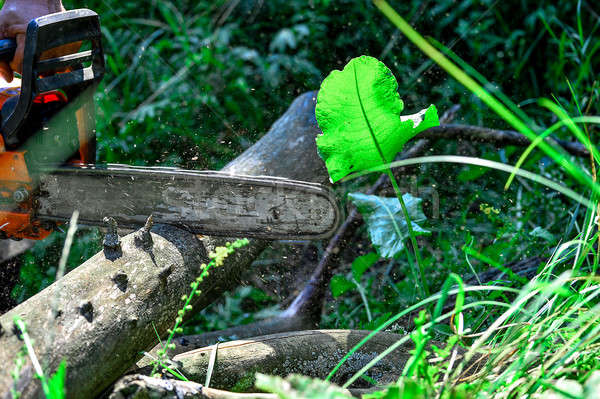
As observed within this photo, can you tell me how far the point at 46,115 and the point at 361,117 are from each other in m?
1.24

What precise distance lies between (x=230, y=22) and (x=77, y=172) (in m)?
3.41

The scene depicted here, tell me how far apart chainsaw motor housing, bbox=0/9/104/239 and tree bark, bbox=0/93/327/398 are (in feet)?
1.86

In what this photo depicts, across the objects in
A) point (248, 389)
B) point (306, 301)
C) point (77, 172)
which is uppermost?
point (77, 172)

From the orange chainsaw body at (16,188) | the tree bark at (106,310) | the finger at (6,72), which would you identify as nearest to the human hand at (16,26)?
the finger at (6,72)

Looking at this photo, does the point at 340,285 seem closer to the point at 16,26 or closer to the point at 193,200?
the point at 193,200

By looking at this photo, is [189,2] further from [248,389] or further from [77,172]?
[248,389]

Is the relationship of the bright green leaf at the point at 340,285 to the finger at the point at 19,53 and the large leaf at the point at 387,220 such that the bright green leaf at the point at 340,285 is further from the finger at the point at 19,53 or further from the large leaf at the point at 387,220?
the finger at the point at 19,53


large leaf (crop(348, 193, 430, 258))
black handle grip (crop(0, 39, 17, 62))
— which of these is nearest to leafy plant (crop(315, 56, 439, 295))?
large leaf (crop(348, 193, 430, 258))

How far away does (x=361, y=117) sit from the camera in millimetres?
1691

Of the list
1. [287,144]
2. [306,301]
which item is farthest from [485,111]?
[306,301]

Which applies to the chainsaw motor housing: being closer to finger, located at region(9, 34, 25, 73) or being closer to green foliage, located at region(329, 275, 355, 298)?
finger, located at region(9, 34, 25, 73)

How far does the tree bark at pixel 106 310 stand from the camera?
4.11 feet

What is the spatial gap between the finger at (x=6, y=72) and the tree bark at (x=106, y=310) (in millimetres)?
856

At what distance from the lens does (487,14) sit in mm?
4633
